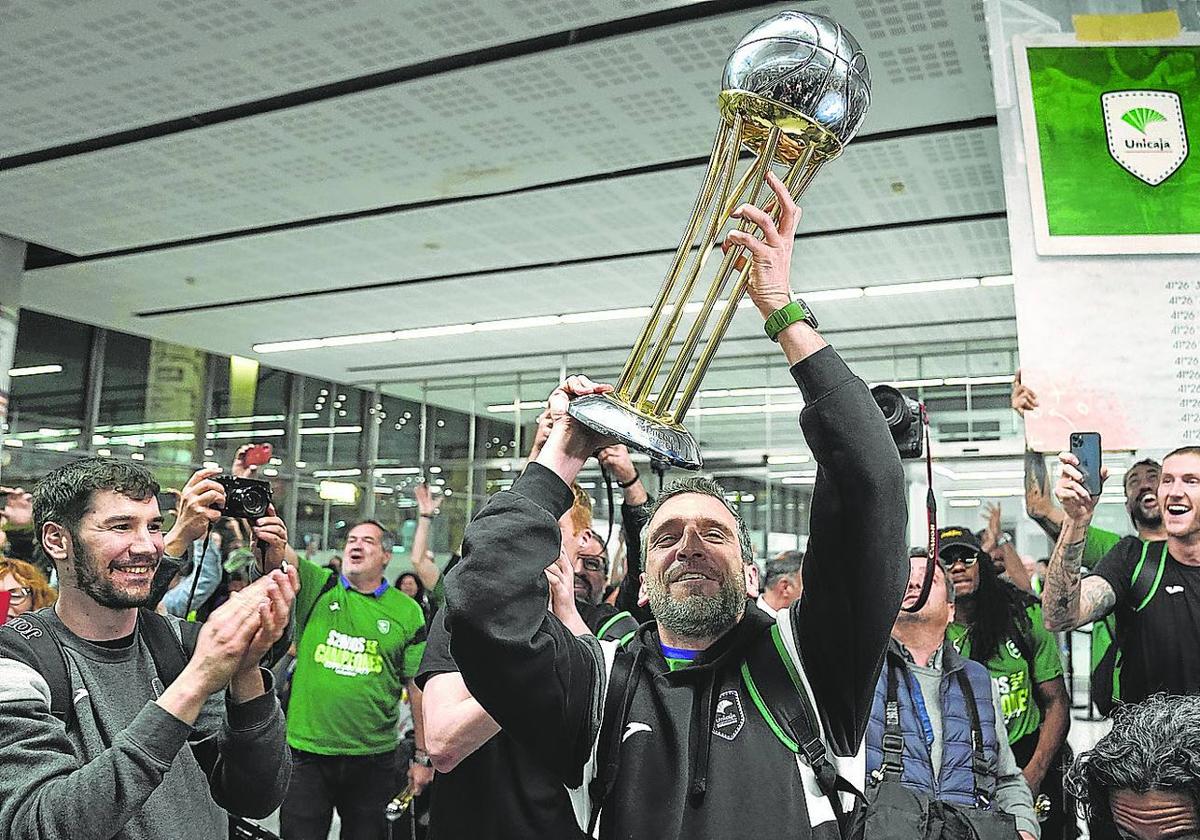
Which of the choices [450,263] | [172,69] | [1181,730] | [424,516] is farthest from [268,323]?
[1181,730]

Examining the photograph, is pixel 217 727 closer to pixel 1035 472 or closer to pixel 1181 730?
pixel 1181 730

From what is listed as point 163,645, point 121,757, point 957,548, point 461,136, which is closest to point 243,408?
point 461,136

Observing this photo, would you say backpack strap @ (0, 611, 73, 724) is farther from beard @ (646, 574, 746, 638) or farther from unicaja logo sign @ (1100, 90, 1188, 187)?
unicaja logo sign @ (1100, 90, 1188, 187)

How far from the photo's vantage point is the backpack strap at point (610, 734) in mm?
1550

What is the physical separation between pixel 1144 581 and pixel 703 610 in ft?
6.65

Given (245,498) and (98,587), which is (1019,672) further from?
(98,587)

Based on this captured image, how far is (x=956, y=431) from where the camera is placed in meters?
10.2

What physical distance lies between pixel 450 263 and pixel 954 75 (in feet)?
13.3

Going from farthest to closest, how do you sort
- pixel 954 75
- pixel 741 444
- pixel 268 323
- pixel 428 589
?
pixel 741 444 < pixel 268 323 < pixel 428 589 < pixel 954 75

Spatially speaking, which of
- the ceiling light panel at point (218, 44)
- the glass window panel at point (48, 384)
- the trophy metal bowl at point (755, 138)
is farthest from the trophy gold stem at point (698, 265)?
the glass window panel at point (48, 384)

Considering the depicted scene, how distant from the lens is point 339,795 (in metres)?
4.72

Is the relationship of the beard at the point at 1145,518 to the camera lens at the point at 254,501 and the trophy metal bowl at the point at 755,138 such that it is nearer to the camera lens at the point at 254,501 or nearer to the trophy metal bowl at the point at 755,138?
the trophy metal bowl at the point at 755,138

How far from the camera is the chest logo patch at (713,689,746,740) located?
156 centimetres

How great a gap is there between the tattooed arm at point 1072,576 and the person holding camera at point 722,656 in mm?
1326
